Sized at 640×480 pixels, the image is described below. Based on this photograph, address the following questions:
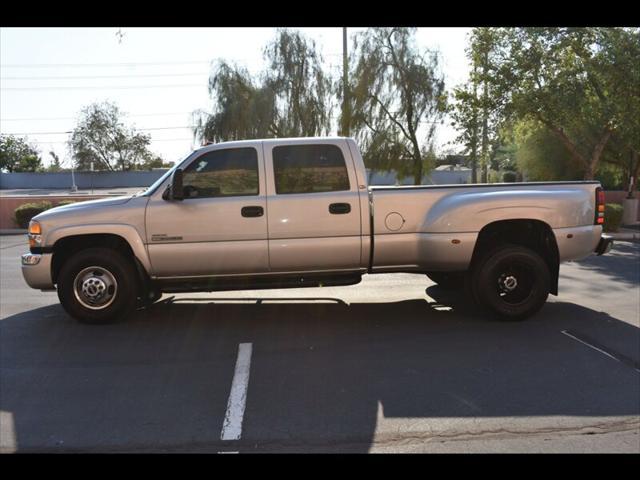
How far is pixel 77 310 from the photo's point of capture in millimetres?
6023

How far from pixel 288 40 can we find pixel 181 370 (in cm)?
2486

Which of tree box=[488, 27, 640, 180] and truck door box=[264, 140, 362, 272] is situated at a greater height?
tree box=[488, 27, 640, 180]

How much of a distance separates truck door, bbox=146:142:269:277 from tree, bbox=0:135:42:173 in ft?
254

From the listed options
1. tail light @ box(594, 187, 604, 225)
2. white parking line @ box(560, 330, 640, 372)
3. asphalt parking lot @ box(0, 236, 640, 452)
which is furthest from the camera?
tail light @ box(594, 187, 604, 225)

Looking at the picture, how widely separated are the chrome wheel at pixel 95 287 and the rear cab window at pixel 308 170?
7.21 ft

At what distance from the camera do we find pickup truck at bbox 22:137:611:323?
6.02 metres

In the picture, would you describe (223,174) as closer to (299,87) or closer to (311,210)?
(311,210)

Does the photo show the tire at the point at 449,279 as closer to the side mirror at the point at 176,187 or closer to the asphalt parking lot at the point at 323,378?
the asphalt parking lot at the point at 323,378

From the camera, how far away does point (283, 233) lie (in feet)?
19.9

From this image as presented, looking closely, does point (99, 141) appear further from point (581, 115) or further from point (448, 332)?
point (448, 332)

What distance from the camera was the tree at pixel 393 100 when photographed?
24.3 meters

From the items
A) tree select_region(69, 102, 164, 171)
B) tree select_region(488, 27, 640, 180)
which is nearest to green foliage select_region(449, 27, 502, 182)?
tree select_region(488, 27, 640, 180)

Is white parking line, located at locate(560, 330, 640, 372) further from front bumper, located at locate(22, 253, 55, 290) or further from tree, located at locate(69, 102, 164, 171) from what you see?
tree, located at locate(69, 102, 164, 171)
